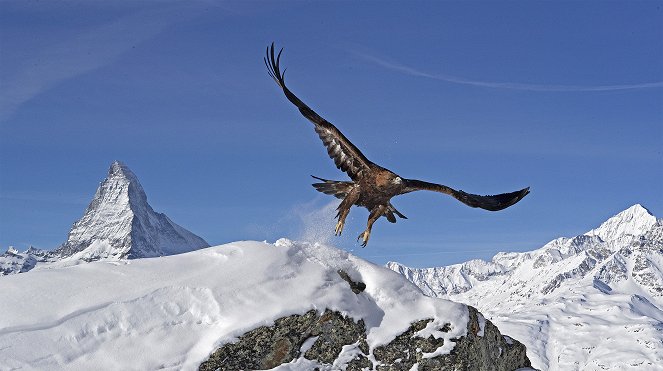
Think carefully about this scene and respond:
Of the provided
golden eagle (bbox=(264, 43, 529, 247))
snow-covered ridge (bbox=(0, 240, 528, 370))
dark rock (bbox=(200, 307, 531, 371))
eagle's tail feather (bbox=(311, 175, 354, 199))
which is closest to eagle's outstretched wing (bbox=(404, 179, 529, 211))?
golden eagle (bbox=(264, 43, 529, 247))

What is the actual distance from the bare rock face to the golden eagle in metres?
2.10

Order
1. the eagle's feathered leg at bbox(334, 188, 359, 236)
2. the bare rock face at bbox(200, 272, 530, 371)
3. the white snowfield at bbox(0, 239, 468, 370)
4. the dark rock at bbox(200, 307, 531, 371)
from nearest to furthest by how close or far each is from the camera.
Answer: the white snowfield at bbox(0, 239, 468, 370) < the dark rock at bbox(200, 307, 531, 371) < the bare rock face at bbox(200, 272, 530, 371) < the eagle's feathered leg at bbox(334, 188, 359, 236)

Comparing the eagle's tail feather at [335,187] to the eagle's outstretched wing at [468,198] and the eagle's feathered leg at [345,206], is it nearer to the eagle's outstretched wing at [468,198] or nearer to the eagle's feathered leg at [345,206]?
the eagle's feathered leg at [345,206]

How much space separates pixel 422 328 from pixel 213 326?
15.7 feet

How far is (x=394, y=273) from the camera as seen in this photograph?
63.9ft

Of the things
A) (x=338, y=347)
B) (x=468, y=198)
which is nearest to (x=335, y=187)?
(x=468, y=198)

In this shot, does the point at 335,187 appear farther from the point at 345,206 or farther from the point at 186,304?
the point at 186,304

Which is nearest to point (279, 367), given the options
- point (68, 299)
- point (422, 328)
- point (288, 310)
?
point (288, 310)

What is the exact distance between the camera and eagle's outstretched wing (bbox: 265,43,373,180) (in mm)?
17312

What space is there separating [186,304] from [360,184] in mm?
4729

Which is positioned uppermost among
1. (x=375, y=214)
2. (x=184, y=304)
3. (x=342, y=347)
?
(x=375, y=214)

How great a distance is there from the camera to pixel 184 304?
16.4 meters

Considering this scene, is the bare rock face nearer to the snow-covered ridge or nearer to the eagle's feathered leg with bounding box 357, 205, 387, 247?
the snow-covered ridge

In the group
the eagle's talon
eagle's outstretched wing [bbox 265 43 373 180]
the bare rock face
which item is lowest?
the bare rock face
